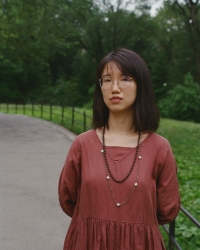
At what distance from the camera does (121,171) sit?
216 centimetres

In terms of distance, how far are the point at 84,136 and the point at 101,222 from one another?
42 cm

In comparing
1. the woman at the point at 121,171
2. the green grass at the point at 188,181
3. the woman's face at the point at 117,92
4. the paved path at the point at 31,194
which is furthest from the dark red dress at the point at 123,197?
the paved path at the point at 31,194

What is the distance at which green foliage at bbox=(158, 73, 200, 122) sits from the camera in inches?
1398

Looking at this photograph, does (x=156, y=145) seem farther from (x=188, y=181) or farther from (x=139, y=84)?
(x=188, y=181)

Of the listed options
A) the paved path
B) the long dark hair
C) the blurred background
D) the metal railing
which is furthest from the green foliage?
the long dark hair

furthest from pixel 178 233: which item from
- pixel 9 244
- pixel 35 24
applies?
pixel 35 24

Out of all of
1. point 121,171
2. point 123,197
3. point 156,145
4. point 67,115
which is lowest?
point 67,115

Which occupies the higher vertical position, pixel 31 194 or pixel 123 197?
pixel 123 197

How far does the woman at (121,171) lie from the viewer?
7.07 feet

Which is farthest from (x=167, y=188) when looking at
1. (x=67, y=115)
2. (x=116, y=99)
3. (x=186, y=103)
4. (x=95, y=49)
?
(x=95, y=49)

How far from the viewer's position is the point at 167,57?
4894cm

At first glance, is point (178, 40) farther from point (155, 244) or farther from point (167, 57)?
point (155, 244)

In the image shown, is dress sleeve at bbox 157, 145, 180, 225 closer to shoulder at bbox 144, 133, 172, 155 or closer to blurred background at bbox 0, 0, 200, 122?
shoulder at bbox 144, 133, 172, 155

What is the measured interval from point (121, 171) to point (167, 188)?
24cm
